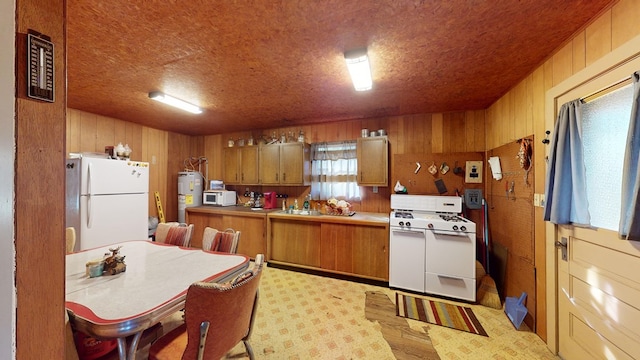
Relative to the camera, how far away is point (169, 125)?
13.3 feet

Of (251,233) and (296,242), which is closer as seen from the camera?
(296,242)

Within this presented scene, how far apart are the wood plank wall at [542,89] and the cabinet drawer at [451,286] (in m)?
Answer: 0.58

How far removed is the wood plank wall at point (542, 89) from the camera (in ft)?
4.26

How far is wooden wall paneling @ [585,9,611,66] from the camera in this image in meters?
1.36

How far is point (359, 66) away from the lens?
6.26 ft

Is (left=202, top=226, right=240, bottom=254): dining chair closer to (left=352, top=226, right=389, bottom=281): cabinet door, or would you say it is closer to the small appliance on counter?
(left=352, top=226, right=389, bottom=281): cabinet door

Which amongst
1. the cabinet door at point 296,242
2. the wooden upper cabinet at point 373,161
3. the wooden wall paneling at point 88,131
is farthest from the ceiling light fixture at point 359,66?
the wooden wall paneling at point 88,131

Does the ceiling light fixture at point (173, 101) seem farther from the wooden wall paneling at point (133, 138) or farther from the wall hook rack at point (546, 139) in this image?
the wall hook rack at point (546, 139)

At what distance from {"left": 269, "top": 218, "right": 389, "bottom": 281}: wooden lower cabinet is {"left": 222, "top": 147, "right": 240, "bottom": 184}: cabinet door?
129cm

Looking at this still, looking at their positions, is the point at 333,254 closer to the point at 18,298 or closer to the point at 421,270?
the point at 421,270

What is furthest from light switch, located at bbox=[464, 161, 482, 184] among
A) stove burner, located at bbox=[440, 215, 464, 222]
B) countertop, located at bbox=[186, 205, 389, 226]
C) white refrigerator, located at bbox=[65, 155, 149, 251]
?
white refrigerator, located at bbox=[65, 155, 149, 251]

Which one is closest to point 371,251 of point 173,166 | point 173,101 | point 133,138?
point 173,101

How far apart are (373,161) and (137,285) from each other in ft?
9.60

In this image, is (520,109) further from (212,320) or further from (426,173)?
(212,320)
